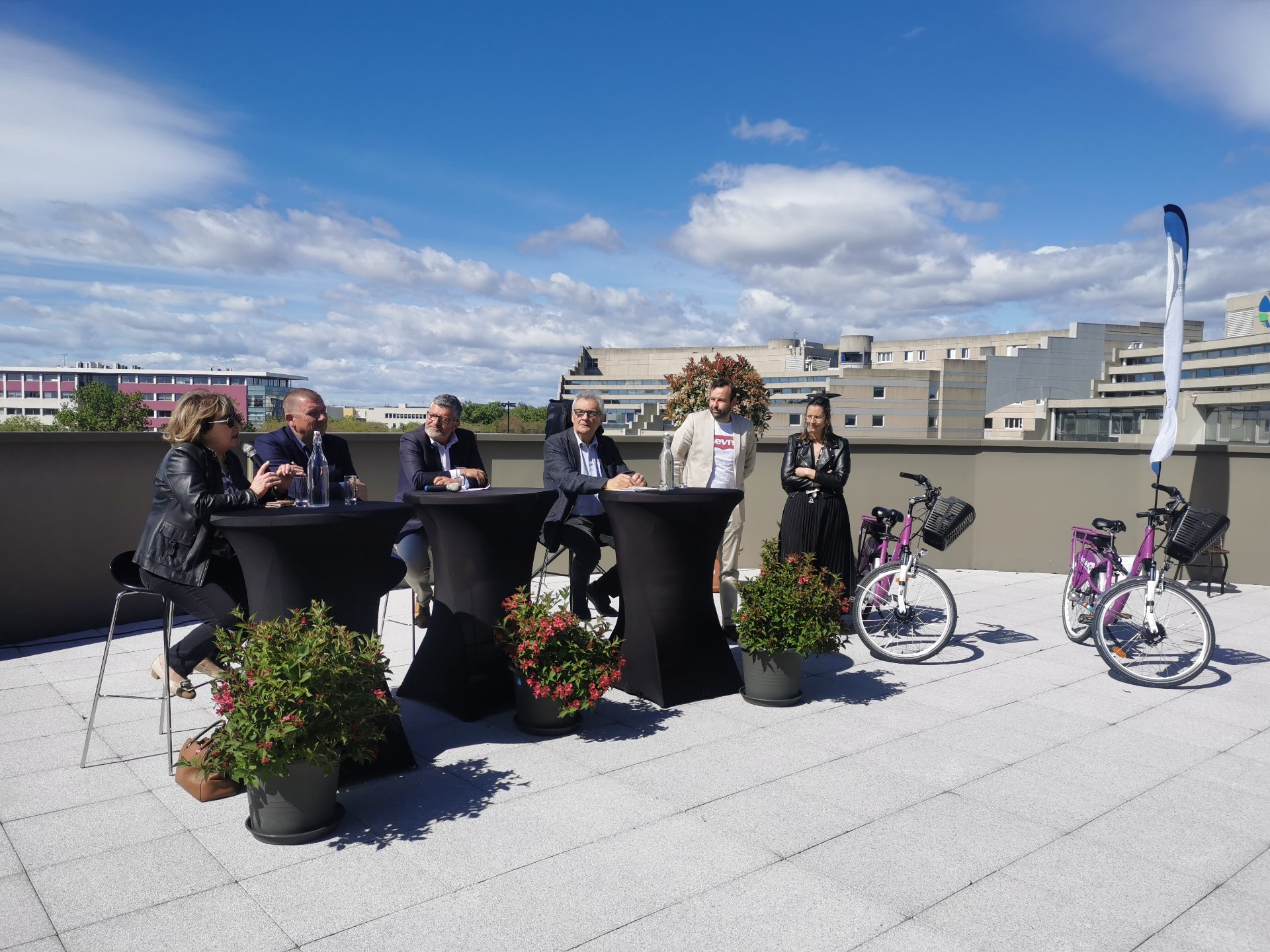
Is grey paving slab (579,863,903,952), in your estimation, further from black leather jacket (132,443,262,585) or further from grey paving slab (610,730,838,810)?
black leather jacket (132,443,262,585)

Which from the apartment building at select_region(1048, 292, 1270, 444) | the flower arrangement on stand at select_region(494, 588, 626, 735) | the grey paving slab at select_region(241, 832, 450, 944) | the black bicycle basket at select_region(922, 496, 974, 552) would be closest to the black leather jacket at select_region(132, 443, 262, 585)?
the flower arrangement on stand at select_region(494, 588, 626, 735)

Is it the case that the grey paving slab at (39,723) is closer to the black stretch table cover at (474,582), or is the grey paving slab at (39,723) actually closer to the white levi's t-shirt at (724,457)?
the black stretch table cover at (474,582)

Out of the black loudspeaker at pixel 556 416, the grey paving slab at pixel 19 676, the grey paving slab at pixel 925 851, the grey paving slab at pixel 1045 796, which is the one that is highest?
the black loudspeaker at pixel 556 416

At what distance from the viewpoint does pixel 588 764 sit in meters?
3.63

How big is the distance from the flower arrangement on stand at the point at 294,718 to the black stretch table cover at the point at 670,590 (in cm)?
158

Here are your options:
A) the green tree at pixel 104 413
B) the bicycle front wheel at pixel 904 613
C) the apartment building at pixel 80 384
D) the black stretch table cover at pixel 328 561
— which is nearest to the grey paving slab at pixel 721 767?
the black stretch table cover at pixel 328 561

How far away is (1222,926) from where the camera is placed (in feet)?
8.14

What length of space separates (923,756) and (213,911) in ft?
8.82

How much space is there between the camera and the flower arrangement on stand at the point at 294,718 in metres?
2.77

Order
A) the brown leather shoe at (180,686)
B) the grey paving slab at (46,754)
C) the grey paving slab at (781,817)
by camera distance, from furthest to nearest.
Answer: the brown leather shoe at (180,686), the grey paving slab at (46,754), the grey paving slab at (781,817)

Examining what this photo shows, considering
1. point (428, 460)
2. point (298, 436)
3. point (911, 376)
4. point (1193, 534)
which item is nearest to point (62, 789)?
point (298, 436)

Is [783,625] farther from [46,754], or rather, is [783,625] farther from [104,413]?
[104,413]

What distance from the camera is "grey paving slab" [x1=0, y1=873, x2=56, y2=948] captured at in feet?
7.74

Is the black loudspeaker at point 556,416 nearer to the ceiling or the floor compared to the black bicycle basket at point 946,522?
nearer to the ceiling
